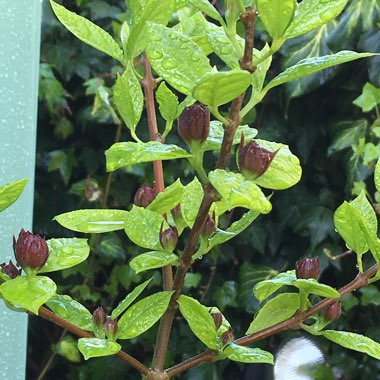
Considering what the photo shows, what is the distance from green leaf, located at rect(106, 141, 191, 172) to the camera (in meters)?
0.35

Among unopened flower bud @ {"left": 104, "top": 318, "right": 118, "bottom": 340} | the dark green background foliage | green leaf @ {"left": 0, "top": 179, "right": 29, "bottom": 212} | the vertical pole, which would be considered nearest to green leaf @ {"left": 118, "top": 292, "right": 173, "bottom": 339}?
unopened flower bud @ {"left": 104, "top": 318, "right": 118, "bottom": 340}

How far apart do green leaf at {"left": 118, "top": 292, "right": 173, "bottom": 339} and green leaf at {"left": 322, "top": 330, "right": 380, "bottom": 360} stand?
0.36 ft

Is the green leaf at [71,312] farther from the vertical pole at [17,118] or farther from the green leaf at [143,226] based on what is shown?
the vertical pole at [17,118]

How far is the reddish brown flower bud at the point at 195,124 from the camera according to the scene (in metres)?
0.36

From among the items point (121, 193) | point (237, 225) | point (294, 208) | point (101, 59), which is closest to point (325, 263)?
point (294, 208)

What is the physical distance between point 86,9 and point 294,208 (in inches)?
24.2

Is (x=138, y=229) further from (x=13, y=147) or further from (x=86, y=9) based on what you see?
(x=86, y=9)

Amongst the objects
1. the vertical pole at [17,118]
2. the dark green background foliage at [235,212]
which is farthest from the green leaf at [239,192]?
the dark green background foliage at [235,212]

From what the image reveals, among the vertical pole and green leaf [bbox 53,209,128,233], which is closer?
green leaf [bbox 53,209,128,233]

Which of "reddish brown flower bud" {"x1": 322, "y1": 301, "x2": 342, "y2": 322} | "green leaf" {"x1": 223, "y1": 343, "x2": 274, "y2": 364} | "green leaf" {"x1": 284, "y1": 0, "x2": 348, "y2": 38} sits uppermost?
"green leaf" {"x1": 284, "y1": 0, "x2": 348, "y2": 38}

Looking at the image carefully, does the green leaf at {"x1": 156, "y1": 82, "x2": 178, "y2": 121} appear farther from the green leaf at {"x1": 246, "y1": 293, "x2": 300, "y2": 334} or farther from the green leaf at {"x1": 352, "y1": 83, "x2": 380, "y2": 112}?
the green leaf at {"x1": 352, "y1": 83, "x2": 380, "y2": 112}

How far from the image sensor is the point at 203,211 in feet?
1.22

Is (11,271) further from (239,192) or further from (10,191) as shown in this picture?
(239,192)

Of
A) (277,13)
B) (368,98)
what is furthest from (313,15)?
(368,98)
